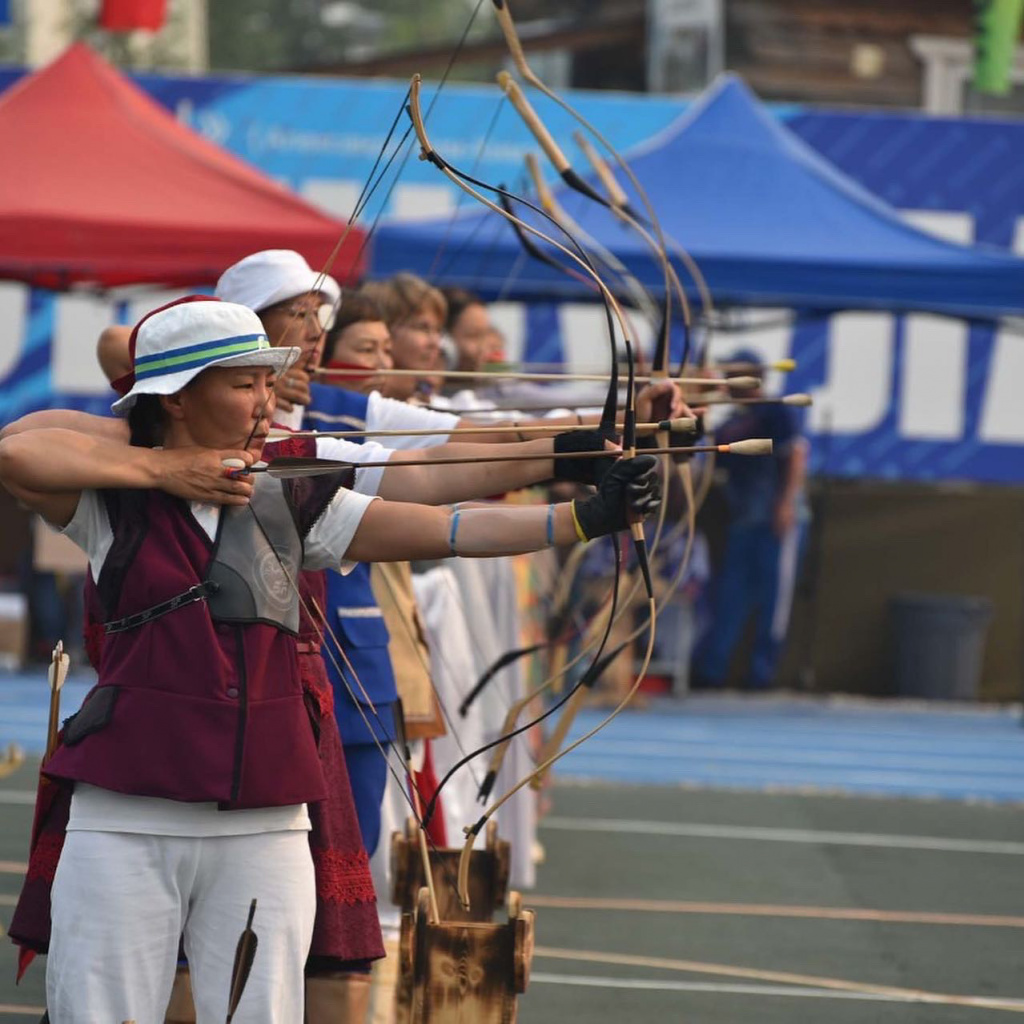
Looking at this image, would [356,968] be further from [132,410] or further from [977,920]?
[977,920]

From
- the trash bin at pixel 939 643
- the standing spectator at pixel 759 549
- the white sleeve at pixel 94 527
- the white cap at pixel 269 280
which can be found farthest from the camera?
the trash bin at pixel 939 643

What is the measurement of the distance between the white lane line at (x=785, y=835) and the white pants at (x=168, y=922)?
4351 millimetres

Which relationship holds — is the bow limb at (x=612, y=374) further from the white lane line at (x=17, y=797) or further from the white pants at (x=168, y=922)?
the white lane line at (x=17, y=797)

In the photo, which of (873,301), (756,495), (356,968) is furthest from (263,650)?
(756,495)

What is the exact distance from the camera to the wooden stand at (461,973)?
10.4 ft

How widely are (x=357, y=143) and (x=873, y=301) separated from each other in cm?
376

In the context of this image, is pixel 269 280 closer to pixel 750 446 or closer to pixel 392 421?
pixel 392 421

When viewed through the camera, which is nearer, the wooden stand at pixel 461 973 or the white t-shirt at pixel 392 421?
the wooden stand at pixel 461 973

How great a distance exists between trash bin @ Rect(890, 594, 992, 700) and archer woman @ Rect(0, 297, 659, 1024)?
8392mm

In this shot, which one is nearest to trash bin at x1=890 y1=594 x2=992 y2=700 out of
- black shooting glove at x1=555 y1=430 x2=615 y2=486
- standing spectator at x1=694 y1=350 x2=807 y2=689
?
standing spectator at x1=694 y1=350 x2=807 y2=689

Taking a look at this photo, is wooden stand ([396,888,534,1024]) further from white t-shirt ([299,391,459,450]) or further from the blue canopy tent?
the blue canopy tent

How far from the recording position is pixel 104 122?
25.9 ft

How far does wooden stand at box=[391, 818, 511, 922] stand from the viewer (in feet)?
13.1

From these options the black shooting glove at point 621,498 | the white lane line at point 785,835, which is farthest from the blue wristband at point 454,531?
the white lane line at point 785,835
